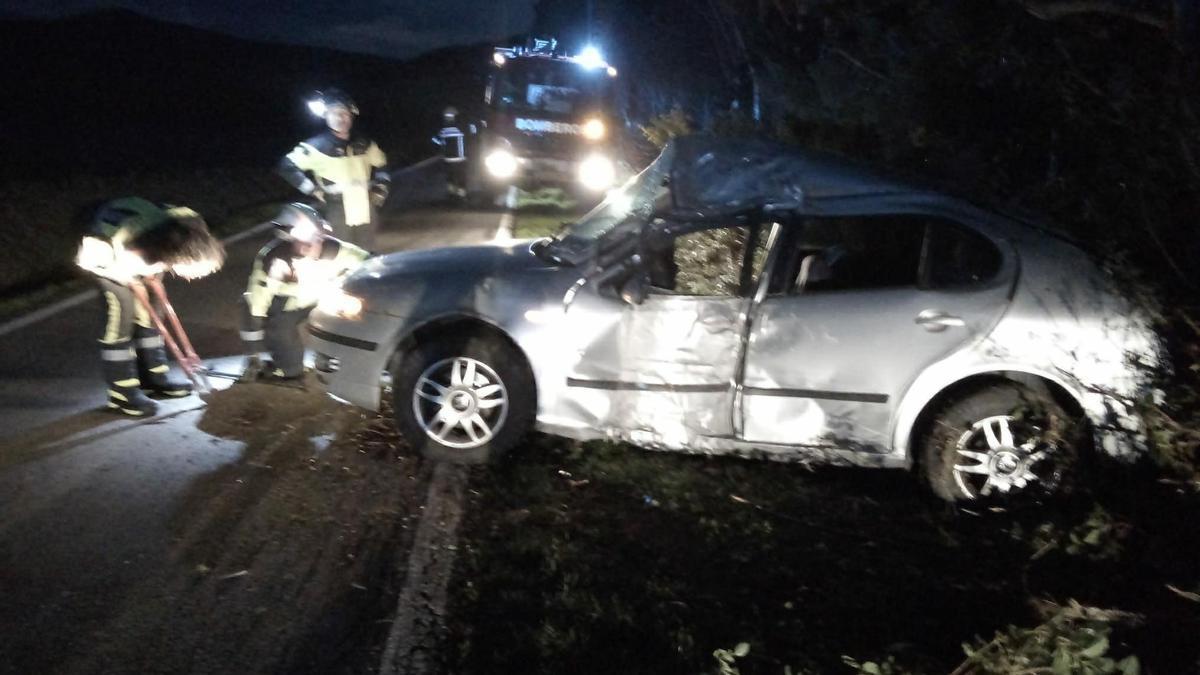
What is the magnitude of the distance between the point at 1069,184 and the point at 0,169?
19.3 m

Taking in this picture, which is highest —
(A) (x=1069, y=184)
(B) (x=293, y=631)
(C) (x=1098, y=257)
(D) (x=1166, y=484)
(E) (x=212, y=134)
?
(E) (x=212, y=134)

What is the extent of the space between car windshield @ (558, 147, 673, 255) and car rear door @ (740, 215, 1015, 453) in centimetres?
91

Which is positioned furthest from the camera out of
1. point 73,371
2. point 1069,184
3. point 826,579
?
point 73,371

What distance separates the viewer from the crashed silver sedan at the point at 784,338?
201 inches

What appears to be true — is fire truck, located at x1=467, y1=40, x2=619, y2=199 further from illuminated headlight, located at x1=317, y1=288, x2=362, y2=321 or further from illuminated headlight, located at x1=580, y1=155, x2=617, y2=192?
illuminated headlight, located at x1=317, y1=288, x2=362, y2=321

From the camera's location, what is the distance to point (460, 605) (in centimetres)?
428

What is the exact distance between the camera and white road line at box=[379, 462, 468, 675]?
3.93 meters

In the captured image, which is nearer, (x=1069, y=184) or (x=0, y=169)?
(x=1069, y=184)

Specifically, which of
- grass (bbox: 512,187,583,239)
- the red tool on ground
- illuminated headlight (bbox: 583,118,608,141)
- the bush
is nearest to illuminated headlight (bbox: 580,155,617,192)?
illuminated headlight (bbox: 583,118,608,141)

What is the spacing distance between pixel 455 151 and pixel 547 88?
1945 mm

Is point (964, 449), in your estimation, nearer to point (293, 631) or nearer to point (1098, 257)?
point (1098, 257)

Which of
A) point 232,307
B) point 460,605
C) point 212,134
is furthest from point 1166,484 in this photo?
point 212,134

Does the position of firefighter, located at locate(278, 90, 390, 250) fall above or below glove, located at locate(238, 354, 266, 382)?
above

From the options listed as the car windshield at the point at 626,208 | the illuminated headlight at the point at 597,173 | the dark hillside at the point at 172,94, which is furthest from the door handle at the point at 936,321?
the dark hillside at the point at 172,94
